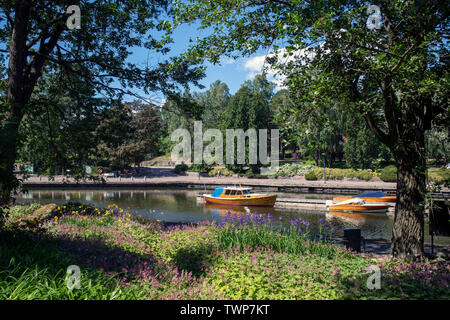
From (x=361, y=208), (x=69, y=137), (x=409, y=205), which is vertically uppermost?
(x=69, y=137)

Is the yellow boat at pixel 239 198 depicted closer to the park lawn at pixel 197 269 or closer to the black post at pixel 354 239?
the black post at pixel 354 239

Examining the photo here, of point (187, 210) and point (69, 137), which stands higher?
point (69, 137)

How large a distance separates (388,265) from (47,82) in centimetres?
1455

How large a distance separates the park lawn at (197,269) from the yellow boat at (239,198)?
1613 centimetres

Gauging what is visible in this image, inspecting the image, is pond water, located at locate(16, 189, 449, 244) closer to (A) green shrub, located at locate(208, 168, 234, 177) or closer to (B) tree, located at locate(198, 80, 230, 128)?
(A) green shrub, located at locate(208, 168, 234, 177)

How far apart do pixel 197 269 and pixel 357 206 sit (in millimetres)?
18422

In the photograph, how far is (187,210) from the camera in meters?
23.4

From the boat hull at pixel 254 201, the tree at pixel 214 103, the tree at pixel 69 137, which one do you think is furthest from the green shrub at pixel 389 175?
the tree at pixel 69 137

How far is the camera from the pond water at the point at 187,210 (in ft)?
57.4

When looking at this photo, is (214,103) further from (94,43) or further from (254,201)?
(94,43)

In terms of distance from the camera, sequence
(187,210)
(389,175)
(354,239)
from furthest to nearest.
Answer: (389,175) → (187,210) → (354,239)

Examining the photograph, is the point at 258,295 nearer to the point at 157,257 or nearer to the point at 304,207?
the point at 157,257

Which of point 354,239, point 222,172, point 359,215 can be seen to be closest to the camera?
point 354,239

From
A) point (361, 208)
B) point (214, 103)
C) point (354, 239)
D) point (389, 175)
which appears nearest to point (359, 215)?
point (361, 208)
